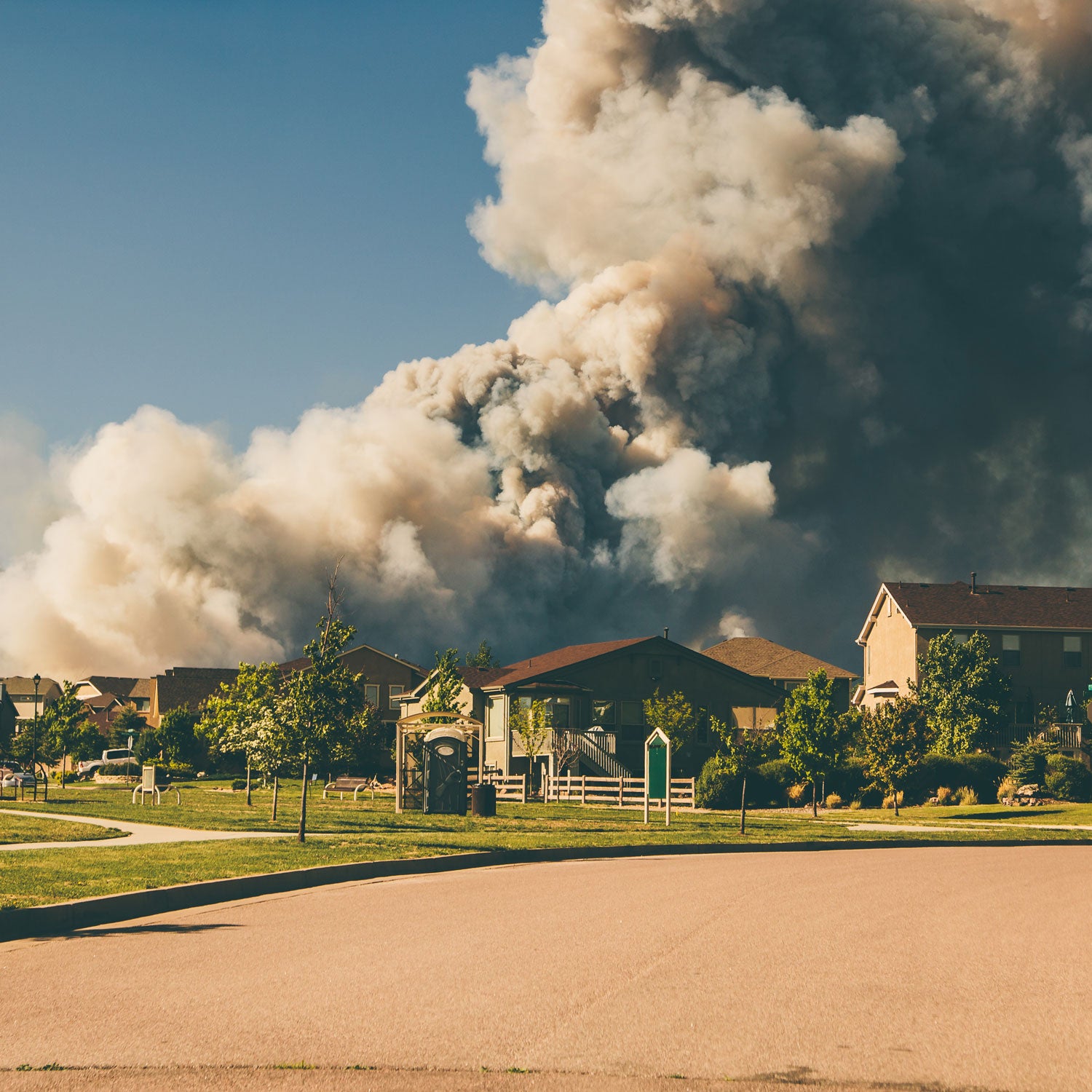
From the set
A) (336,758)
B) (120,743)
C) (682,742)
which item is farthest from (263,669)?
(120,743)

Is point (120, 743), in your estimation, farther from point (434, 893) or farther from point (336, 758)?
point (434, 893)

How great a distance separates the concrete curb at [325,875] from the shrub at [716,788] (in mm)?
16046

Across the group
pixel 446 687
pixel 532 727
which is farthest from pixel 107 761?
pixel 532 727

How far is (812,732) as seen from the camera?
40938mm

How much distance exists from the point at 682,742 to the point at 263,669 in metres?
30.6

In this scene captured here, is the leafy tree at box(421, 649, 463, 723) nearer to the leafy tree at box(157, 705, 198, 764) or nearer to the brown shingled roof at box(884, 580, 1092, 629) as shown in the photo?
the leafy tree at box(157, 705, 198, 764)

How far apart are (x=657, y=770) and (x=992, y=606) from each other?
45325 mm

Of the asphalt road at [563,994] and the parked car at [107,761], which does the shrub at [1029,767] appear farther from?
the parked car at [107,761]

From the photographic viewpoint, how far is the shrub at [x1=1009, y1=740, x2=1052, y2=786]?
46875 millimetres

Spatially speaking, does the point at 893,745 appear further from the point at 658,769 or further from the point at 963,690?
the point at 963,690

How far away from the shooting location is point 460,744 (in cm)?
3484

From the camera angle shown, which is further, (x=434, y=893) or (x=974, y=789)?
(x=974, y=789)

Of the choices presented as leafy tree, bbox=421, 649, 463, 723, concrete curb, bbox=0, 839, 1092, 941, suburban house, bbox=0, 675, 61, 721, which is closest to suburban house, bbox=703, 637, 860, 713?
leafy tree, bbox=421, 649, 463, 723

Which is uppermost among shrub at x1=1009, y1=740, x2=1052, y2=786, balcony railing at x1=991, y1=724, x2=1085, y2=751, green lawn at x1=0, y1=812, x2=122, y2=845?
balcony railing at x1=991, y1=724, x2=1085, y2=751
